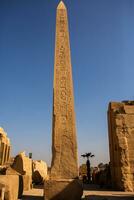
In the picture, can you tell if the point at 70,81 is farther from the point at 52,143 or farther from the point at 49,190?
the point at 49,190

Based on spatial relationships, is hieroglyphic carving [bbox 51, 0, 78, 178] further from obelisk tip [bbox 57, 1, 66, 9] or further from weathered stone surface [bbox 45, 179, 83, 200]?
obelisk tip [bbox 57, 1, 66, 9]

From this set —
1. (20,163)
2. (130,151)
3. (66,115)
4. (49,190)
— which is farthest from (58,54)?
(20,163)

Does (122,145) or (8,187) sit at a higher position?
(122,145)

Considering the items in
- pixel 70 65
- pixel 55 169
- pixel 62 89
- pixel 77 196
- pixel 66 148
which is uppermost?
pixel 70 65

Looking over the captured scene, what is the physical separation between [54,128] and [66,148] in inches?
22.2

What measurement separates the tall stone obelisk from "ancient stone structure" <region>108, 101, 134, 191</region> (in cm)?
461

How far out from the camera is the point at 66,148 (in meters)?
5.63

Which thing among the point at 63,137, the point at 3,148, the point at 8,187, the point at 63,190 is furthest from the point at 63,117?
the point at 3,148

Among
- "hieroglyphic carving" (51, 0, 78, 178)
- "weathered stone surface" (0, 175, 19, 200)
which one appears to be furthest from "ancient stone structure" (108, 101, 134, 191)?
"weathered stone surface" (0, 175, 19, 200)

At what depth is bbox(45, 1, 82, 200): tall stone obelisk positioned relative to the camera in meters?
5.13

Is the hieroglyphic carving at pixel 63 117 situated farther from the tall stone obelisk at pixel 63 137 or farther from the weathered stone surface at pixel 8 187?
the weathered stone surface at pixel 8 187

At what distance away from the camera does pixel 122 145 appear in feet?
31.9

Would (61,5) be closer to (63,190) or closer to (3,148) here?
(63,190)

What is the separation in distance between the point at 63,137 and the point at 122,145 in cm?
480
